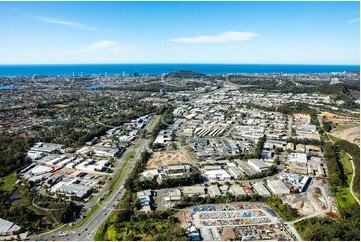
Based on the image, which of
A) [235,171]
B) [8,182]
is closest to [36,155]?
[8,182]

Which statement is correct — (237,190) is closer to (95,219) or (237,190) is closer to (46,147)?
(95,219)

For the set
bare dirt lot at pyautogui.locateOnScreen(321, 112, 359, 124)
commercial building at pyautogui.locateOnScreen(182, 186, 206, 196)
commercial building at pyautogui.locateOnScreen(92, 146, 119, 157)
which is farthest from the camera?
bare dirt lot at pyautogui.locateOnScreen(321, 112, 359, 124)

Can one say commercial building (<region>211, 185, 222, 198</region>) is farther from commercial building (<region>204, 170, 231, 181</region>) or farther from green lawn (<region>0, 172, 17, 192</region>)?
green lawn (<region>0, 172, 17, 192</region>)

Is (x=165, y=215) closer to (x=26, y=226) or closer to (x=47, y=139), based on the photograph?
(x=26, y=226)

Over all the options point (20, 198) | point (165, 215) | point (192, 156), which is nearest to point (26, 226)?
point (20, 198)

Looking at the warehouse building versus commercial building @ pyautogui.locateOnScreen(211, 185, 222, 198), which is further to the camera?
the warehouse building

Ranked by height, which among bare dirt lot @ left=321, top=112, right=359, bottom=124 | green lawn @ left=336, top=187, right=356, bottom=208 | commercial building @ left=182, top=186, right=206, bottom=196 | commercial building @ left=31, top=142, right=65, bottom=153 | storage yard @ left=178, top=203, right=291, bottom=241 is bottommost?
green lawn @ left=336, top=187, right=356, bottom=208

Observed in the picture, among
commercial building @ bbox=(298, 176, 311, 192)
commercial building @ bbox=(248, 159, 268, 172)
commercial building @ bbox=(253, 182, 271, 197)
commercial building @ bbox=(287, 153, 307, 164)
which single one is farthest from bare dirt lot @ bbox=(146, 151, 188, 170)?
commercial building @ bbox=(287, 153, 307, 164)

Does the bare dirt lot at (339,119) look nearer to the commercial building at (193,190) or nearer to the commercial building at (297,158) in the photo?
the commercial building at (297,158)
